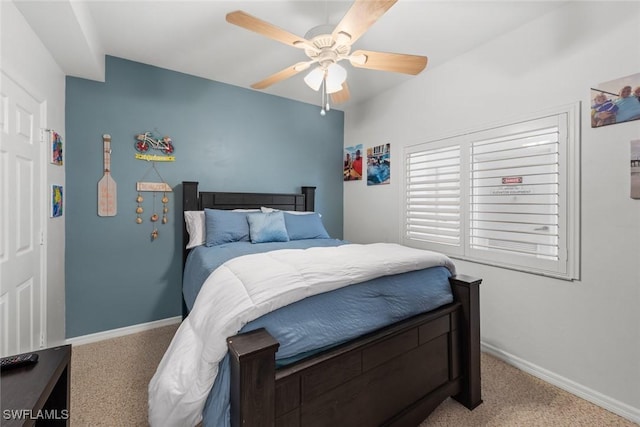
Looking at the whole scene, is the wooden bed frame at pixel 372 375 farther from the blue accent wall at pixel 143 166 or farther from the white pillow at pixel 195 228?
the blue accent wall at pixel 143 166

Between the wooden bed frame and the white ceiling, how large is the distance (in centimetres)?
190

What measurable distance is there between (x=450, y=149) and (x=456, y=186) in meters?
0.36

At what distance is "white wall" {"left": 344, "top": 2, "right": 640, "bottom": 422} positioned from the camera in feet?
5.62

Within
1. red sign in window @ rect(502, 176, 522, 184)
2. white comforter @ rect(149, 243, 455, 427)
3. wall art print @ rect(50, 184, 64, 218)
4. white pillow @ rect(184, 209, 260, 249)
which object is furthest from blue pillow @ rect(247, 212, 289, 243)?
red sign in window @ rect(502, 176, 522, 184)

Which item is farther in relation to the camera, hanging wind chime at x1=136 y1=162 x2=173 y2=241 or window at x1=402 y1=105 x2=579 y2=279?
hanging wind chime at x1=136 y1=162 x2=173 y2=241

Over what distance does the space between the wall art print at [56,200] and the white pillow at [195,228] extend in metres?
0.94

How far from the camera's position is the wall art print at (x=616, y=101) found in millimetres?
1678

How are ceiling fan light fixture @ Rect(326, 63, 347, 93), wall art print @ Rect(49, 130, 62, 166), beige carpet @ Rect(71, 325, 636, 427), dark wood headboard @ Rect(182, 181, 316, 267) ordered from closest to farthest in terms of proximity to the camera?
1. beige carpet @ Rect(71, 325, 636, 427)
2. ceiling fan light fixture @ Rect(326, 63, 347, 93)
3. wall art print @ Rect(49, 130, 62, 166)
4. dark wood headboard @ Rect(182, 181, 316, 267)

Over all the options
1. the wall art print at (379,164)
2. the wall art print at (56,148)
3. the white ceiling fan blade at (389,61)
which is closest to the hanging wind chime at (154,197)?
the wall art print at (56,148)

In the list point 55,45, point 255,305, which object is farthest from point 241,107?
point 255,305

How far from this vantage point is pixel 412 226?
3119 mm

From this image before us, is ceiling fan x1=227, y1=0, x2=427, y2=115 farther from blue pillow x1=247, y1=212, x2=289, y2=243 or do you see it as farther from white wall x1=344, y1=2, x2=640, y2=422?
blue pillow x1=247, y1=212, x2=289, y2=243

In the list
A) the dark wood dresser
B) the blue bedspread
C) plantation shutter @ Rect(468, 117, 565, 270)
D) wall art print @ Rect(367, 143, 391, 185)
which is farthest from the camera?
wall art print @ Rect(367, 143, 391, 185)

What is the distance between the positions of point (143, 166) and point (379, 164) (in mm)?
2568
